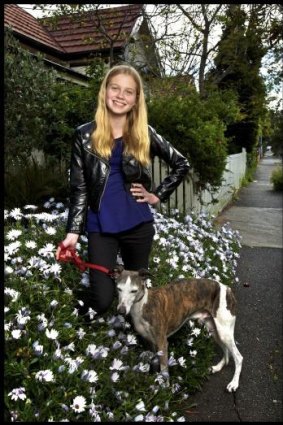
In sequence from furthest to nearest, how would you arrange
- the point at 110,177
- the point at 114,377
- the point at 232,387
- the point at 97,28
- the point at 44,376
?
the point at 97,28
the point at 232,387
the point at 110,177
the point at 114,377
the point at 44,376

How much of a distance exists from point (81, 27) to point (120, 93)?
→ 32.3 ft

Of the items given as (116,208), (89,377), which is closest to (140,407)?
(89,377)

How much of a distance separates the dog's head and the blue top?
1.11ft

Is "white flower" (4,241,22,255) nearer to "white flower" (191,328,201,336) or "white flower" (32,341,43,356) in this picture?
"white flower" (32,341,43,356)

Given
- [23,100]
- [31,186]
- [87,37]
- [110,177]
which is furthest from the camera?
[87,37]

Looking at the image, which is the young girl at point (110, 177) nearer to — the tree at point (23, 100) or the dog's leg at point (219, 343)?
the dog's leg at point (219, 343)

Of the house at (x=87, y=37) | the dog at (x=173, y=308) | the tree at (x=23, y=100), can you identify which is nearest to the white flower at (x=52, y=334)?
the dog at (x=173, y=308)

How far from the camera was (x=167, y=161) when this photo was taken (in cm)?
379

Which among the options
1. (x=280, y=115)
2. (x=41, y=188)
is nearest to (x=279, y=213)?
(x=280, y=115)

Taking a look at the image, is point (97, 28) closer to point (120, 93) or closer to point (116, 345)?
point (120, 93)

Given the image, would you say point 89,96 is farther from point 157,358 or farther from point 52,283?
point 157,358

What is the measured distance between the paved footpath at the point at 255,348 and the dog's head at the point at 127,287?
983 mm

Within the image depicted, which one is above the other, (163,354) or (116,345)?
(116,345)

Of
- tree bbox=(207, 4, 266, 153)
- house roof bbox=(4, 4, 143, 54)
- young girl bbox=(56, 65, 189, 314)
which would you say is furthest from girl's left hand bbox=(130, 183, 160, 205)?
house roof bbox=(4, 4, 143, 54)
